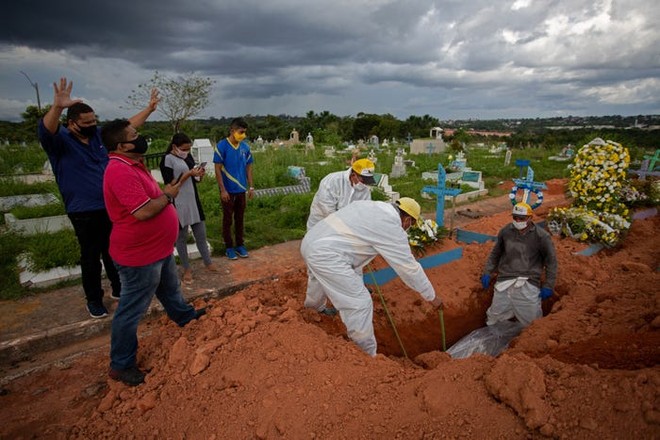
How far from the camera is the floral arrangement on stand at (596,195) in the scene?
227 inches

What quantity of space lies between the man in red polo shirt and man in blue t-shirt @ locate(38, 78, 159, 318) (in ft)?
2.98

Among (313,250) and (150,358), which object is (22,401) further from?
(313,250)

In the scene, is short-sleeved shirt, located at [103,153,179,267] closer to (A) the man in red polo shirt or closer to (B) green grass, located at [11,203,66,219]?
(A) the man in red polo shirt

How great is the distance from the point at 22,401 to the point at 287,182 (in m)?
8.25

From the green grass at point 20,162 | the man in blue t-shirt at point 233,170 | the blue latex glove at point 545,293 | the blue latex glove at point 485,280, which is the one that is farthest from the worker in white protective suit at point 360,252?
the green grass at point 20,162

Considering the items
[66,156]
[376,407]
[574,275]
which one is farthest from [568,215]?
[66,156]

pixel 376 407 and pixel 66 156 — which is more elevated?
pixel 66 156

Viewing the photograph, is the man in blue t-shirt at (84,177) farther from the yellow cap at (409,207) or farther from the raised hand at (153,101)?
the yellow cap at (409,207)

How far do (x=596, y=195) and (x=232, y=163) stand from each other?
583 centimetres

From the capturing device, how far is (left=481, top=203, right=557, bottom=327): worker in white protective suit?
401cm

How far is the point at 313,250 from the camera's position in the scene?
10.3 feet

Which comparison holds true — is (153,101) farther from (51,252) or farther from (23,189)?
(23,189)

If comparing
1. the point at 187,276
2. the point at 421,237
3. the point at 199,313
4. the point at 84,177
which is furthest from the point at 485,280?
the point at 84,177

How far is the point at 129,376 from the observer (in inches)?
109
